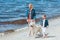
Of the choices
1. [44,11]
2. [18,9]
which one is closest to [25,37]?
[44,11]

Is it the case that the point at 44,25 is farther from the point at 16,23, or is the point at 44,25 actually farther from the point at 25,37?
the point at 16,23

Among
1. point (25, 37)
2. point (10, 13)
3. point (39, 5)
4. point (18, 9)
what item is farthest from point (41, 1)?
point (25, 37)

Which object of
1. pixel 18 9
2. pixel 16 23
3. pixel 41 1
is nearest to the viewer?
pixel 16 23

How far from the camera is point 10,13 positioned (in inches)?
618

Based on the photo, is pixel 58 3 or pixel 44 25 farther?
pixel 58 3

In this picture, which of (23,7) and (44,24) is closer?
(44,24)

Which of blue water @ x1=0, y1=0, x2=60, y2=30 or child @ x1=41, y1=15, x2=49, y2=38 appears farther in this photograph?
blue water @ x1=0, y1=0, x2=60, y2=30

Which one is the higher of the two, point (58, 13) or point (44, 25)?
point (44, 25)

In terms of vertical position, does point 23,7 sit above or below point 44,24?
below

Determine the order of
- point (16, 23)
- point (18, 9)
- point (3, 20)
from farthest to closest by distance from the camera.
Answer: point (18, 9)
point (3, 20)
point (16, 23)

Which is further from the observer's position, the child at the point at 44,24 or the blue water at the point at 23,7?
the blue water at the point at 23,7

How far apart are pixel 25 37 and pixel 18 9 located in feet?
30.3

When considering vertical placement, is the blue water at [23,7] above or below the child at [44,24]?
below

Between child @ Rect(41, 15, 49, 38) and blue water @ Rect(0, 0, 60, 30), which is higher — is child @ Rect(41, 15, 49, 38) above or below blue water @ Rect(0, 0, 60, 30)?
above
